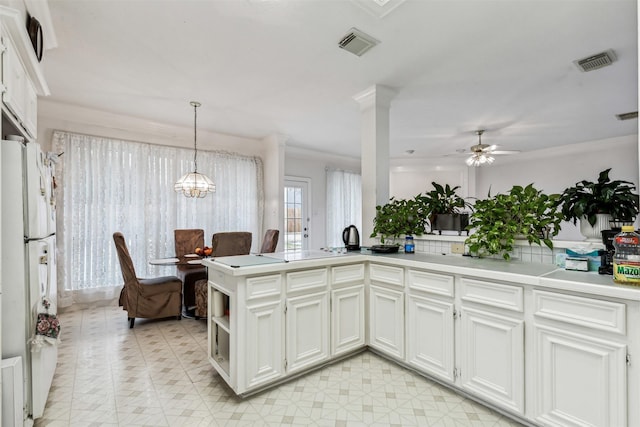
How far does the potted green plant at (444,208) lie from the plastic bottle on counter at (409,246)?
0.25 meters

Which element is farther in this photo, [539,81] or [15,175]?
Result: [539,81]

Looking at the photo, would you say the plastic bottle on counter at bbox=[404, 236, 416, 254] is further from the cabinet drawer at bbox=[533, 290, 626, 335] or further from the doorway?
the doorway

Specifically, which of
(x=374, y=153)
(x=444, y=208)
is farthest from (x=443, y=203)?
(x=374, y=153)

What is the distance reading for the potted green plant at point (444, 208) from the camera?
Result: 2623 millimetres

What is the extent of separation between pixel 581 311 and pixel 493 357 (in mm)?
553

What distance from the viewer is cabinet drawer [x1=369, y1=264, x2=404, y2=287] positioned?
225cm

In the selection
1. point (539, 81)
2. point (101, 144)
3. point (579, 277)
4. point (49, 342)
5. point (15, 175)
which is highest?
point (539, 81)

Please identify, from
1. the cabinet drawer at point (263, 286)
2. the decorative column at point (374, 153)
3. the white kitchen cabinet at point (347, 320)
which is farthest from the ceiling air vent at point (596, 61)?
the cabinet drawer at point (263, 286)

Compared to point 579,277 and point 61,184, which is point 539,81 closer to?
point 579,277

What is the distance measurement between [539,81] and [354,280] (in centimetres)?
287

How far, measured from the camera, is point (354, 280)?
2.46 metres

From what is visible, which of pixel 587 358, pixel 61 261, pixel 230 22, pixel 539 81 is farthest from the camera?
pixel 61 261

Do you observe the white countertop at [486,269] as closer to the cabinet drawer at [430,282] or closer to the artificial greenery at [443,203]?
the cabinet drawer at [430,282]

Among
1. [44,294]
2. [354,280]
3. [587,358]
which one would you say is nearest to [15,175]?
[44,294]
